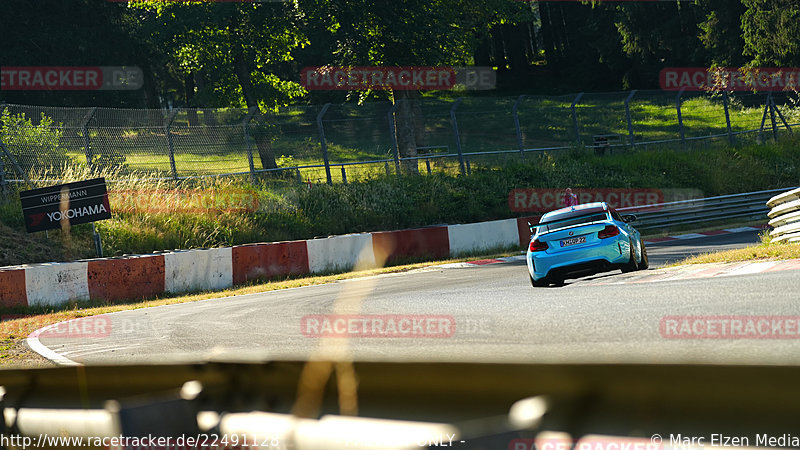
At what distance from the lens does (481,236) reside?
21266mm

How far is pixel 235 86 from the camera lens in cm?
4178

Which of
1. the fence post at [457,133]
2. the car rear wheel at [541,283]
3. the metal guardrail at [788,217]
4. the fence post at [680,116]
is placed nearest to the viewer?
the car rear wheel at [541,283]

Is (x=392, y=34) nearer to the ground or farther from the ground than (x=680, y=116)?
farther from the ground

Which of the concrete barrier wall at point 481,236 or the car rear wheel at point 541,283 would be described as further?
the concrete barrier wall at point 481,236

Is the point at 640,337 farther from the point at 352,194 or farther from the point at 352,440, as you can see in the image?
the point at 352,194

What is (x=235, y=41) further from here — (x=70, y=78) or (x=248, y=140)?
(x=248, y=140)

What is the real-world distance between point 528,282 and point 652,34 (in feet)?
162

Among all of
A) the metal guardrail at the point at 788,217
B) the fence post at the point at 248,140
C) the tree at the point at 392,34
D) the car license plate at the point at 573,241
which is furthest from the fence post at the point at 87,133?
the metal guardrail at the point at 788,217

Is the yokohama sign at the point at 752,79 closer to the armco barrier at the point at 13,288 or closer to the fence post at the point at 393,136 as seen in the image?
the fence post at the point at 393,136

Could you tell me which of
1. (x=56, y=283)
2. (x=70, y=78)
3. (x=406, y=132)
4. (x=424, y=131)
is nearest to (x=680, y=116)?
(x=424, y=131)

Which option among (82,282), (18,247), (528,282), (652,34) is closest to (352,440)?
(528,282)

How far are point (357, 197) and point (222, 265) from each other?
6.45 metres

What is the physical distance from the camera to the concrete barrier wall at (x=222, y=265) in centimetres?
1496

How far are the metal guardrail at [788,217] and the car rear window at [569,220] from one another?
367 cm
